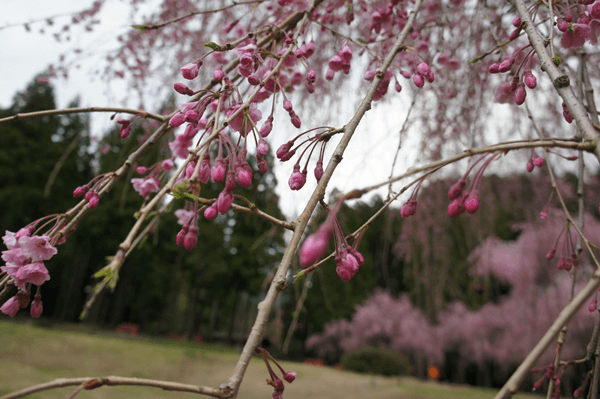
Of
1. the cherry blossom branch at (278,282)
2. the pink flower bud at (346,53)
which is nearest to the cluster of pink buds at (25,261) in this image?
the cherry blossom branch at (278,282)

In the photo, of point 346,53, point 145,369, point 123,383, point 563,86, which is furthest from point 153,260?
point 563,86

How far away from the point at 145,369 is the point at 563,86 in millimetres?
6300

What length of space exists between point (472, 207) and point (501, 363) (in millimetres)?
8791

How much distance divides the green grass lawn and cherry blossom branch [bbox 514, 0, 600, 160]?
15.9 feet

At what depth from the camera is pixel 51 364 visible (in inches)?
204

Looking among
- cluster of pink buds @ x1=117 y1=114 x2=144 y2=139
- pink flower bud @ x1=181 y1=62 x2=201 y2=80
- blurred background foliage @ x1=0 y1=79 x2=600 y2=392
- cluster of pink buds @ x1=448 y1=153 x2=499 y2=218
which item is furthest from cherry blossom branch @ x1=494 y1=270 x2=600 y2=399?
blurred background foliage @ x1=0 y1=79 x2=600 y2=392

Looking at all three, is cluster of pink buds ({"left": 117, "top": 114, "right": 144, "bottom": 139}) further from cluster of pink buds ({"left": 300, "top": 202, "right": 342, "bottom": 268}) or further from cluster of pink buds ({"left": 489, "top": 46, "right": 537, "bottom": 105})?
cluster of pink buds ({"left": 489, "top": 46, "right": 537, "bottom": 105})

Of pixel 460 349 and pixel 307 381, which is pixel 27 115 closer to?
pixel 307 381

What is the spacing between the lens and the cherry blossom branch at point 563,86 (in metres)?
0.47

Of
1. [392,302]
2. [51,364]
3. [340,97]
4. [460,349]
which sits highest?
[340,97]

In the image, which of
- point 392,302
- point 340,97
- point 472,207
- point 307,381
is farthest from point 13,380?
point 392,302

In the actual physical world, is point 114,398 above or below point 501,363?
below

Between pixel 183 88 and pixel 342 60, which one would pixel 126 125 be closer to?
pixel 183 88

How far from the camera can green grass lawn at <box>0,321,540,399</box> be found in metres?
4.67
